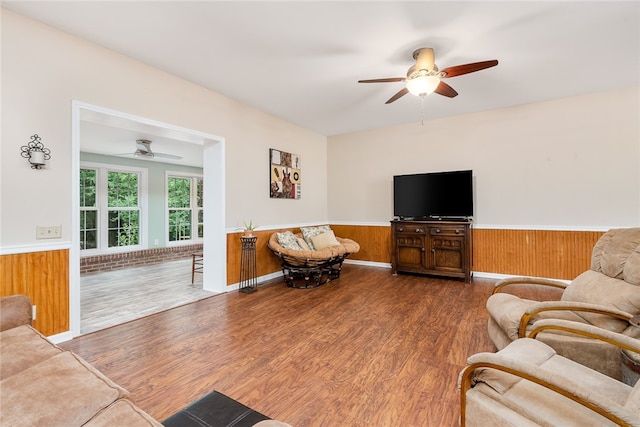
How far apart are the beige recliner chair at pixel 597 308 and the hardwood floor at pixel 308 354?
53cm

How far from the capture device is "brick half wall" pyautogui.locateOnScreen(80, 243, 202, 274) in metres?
5.61

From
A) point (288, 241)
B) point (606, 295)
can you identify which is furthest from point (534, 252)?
point (288, 241)

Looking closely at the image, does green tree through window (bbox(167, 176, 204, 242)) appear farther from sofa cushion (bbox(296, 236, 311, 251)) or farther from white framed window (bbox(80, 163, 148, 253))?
sofa cushion (bbox(296, 236, 311, 251))

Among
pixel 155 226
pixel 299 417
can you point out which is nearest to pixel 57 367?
pixel 299 417

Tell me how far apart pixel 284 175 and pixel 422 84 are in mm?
2957

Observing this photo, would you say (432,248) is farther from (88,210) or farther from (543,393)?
(88,210)

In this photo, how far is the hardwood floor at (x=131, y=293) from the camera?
10.4ft

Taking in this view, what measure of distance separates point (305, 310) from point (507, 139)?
4.17 meters

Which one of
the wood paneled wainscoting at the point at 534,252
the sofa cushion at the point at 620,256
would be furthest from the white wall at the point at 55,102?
the wood paneled wainscoting at the point at 534,252

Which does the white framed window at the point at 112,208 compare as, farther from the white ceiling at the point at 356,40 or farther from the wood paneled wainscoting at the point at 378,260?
the white ceiling at the point at 356,40

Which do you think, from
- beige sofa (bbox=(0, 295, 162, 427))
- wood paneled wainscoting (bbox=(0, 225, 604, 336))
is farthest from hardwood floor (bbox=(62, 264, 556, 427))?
beige sofa (bbox=(0, 295, 162, 427))

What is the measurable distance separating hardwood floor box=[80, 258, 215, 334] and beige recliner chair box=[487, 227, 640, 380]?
3.49 m

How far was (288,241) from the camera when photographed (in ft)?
15.0

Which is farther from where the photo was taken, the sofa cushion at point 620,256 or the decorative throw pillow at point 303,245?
the decorative throw pillow at point 303,245
